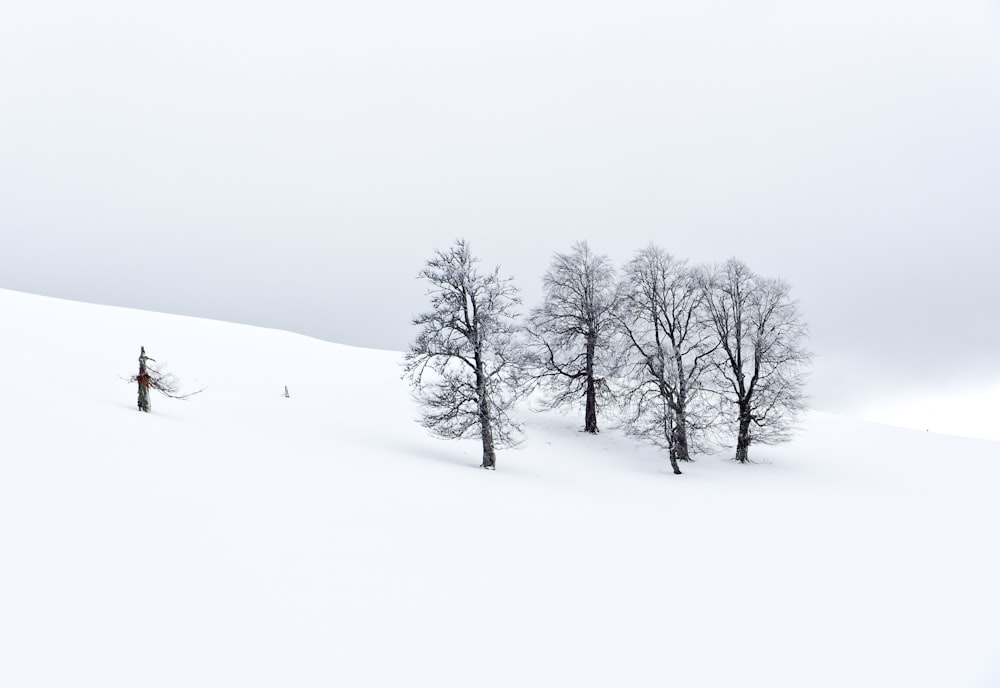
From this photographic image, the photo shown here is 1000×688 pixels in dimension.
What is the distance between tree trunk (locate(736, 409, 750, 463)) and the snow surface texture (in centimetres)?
679

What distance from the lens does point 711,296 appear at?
26.3 m

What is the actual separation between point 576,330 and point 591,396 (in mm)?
3667

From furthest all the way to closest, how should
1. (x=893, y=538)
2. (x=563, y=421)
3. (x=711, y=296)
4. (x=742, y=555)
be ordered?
1. (x=563, y=421)
2. (x=711, y=296)
3. (x=893, y=538)
4. (x=742, y=555)

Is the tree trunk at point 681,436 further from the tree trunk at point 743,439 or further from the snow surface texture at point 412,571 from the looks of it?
the snow surface texture at point 412,571

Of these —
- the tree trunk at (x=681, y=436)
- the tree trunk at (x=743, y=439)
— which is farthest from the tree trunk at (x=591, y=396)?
the tree trunk at (x=743, y=439)

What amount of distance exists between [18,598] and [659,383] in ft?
76.1

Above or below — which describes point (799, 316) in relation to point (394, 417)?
above

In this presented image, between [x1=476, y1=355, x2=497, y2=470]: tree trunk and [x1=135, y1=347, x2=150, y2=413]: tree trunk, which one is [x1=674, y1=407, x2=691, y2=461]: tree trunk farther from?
[x1=135, y1=347, x2=150, y2=413]: tree trunk

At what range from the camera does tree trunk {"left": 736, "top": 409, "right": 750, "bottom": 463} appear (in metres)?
24.8

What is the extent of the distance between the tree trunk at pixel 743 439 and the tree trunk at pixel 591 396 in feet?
22.7

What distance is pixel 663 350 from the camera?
2556 cm

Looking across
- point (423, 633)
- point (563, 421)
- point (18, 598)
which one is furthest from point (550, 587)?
point (563, 421)

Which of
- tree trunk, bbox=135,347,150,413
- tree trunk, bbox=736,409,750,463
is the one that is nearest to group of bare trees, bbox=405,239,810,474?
tree trunk, bbox=736,409,750,463

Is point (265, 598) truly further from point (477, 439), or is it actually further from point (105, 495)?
point (477, 439)
